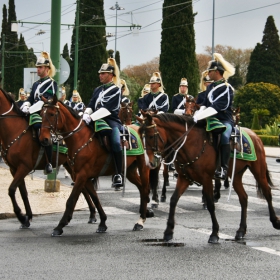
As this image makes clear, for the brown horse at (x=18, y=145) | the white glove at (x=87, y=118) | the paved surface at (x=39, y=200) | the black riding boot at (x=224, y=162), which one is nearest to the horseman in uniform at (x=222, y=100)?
the black riding boot at (x=224, y=162)

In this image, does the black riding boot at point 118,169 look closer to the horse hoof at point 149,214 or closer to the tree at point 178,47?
the horse hoof at point 149,214

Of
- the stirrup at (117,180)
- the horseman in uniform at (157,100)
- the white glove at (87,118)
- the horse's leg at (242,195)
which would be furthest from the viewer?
the horseman in uniform at (157,100)

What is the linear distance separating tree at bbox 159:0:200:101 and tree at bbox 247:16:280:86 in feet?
95.5

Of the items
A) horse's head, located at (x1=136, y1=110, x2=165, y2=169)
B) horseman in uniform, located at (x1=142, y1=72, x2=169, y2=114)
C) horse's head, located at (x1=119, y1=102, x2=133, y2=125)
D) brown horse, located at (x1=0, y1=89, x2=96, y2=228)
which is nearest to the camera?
horse's head, located at (x1=136, y1=110, x2=165, y2=169)

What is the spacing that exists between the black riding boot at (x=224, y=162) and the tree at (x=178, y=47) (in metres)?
35.6

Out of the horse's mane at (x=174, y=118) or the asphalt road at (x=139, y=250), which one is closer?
the asphalt road at (x=139, y=250)

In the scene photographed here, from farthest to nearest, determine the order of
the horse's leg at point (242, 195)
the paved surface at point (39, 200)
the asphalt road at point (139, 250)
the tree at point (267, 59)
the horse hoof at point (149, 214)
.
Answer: the tree at point (267, 59), the paved surface at point (39, 200), the horse hoof at point (149, 214), the horse's leg at point (242, 195), the asphalt road at point (139, 250)

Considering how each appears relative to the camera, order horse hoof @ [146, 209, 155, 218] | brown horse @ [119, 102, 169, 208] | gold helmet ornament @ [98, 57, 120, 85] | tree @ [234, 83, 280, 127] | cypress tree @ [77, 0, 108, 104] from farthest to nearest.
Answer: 1. tree @ [234, 83, 280, 127]
2. cypress tree @ [77, 0, 108, 104]
3. brown horse @ [119, 102, 169, 208]
4. horse hoof @ [146, 209, 155, 218]
5. gold helmet ornament @ [98, 57, 120, 85]

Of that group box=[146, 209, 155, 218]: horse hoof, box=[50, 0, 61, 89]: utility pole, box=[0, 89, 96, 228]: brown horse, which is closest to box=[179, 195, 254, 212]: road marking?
box=[146, 209, 155, 218]: horse hoof

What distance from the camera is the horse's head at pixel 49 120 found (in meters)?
12.3

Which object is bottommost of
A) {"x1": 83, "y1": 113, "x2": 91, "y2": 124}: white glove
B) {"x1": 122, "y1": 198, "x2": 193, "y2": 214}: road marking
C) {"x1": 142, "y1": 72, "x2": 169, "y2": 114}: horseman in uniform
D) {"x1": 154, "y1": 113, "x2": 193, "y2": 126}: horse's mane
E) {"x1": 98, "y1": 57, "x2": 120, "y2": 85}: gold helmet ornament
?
{"x1": 122, "y1": 198, "x2": 193, "y2": 214}: road marking

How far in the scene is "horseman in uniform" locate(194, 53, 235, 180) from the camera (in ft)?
40.3

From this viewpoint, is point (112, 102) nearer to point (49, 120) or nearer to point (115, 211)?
point (49, 120)

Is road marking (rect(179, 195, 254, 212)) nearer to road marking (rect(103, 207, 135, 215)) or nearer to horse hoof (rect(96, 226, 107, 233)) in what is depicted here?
road marking (rect(103, 207, 135, 215))
